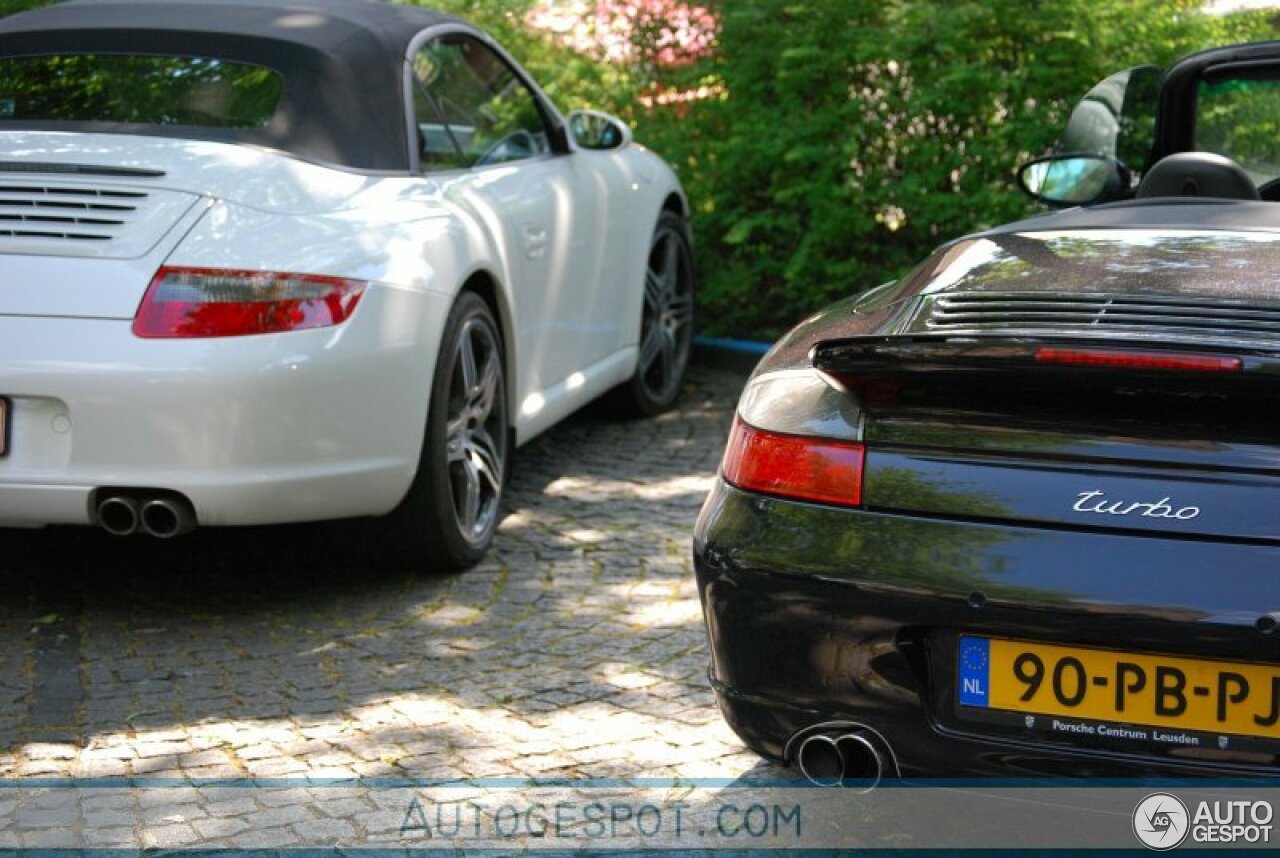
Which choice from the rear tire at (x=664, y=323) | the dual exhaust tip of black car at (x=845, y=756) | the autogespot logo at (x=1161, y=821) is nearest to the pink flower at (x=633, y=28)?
the rear tire at (x=664, y=323)

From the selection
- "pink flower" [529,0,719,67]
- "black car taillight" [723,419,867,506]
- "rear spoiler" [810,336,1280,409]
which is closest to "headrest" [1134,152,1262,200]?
"rear spoiler" [810,336,1280,409]

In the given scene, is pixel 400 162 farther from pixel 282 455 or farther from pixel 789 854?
pixel 789 854

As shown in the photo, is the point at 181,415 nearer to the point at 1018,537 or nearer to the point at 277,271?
the point at 277,271

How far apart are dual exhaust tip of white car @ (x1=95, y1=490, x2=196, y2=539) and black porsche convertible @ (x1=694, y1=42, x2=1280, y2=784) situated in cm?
183

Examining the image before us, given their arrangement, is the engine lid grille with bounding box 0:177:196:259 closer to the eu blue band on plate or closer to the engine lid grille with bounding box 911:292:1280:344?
the engine lid grille with bounding box 911:292:1280:344

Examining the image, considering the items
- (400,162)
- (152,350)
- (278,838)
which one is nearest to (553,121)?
(400,162)

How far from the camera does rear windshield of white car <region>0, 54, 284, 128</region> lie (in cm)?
566

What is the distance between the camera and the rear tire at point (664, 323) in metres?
8.00

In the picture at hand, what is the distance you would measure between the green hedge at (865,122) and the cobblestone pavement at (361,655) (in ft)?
8.80

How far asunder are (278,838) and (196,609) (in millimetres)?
1760

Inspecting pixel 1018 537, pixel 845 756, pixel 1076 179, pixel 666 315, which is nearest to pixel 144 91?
pixel 1076 179

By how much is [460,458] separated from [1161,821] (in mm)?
2917

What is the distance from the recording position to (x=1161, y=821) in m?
3.22

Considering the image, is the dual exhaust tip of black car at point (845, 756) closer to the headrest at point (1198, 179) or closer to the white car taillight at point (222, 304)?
the headrest at point (1198, 179)
